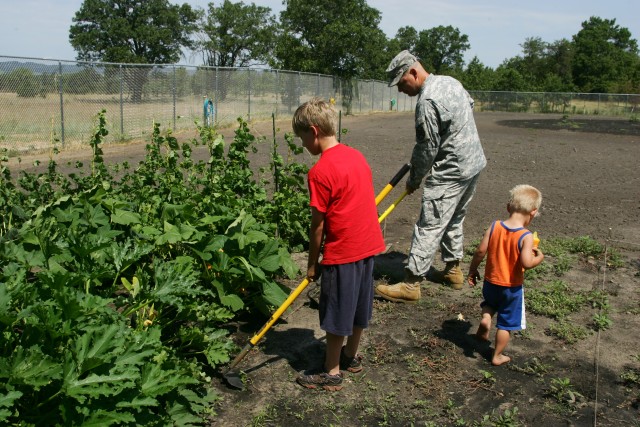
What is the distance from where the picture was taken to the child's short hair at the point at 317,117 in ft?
11.0

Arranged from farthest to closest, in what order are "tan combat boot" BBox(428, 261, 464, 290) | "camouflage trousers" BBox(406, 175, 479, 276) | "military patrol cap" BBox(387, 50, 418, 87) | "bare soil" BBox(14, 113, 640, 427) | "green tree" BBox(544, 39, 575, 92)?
"green tree" BBox(544, 39, 575, 92) → "tan combat boot" BBox(428, 261, 464, 290) → "camouflage trousers" BBox(406, 175, 479, 276) → "military patrol cap" BBox(387, 50, 418, 87) → "bare soil" BBox(14, 113, 640, 427)

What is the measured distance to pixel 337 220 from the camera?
3.39 meters

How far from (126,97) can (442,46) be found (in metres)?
91.3

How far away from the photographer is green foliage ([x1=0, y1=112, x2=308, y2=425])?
98.7 inches

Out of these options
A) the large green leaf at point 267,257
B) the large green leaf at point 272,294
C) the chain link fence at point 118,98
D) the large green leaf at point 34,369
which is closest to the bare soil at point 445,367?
the large green leaf at point 272,294

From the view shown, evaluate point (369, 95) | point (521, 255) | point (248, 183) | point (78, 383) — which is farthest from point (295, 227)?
point (369, 95)

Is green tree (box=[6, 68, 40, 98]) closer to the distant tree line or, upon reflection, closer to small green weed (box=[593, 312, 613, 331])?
small green weed (box=[593, 312, 613, 331])

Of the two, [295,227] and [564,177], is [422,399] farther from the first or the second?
[564,177]

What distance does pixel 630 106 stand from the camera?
49344 millimetres

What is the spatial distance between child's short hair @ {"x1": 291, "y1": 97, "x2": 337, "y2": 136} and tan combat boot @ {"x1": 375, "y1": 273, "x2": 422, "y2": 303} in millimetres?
1948

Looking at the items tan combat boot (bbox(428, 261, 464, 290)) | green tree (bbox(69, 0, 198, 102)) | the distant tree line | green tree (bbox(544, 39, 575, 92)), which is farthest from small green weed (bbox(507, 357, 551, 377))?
green tree (bbox(544, 39, 575, 92))

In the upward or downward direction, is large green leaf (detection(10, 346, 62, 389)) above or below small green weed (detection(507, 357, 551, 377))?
above

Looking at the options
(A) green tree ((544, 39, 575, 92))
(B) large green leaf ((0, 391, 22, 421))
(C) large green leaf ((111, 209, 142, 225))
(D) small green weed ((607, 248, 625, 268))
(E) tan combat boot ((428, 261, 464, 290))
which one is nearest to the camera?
(B) large green leaf ((0, 391, 22, 421))

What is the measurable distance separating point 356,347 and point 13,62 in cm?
1349
